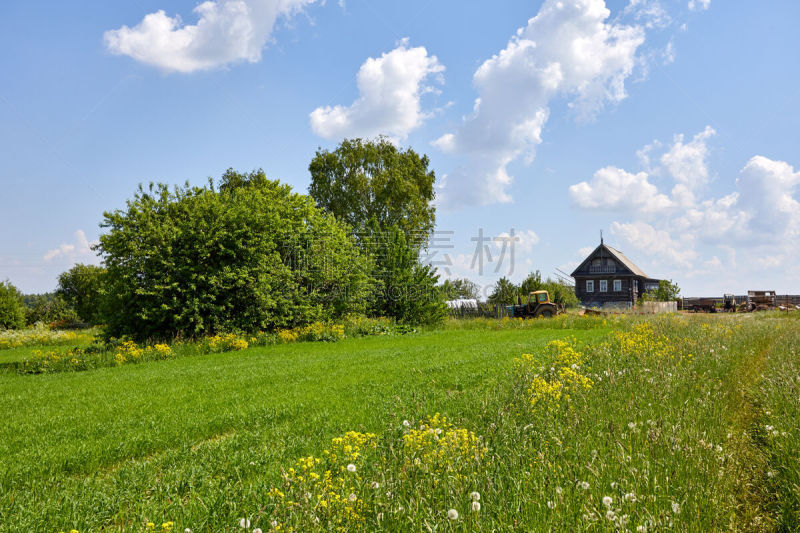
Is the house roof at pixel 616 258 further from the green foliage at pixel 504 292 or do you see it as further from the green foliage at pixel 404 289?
the green foliage at pixel 404 289

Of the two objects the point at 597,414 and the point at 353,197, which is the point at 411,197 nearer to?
the point at 353,197

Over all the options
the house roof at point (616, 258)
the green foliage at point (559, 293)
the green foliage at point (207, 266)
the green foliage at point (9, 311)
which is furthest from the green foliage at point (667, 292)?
the green foliage at point (9, 311)

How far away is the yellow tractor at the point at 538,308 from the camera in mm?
29891

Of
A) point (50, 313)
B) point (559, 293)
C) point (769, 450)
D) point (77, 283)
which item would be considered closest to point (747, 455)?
point (769, 450)

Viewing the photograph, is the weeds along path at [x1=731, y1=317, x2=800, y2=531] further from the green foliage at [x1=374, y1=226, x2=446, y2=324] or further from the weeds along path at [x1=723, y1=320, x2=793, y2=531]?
Result: the green foliage at [x1=374, y1=226, x2=446, y2=324]

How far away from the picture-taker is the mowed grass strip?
3.90 metres

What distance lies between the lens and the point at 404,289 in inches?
1014

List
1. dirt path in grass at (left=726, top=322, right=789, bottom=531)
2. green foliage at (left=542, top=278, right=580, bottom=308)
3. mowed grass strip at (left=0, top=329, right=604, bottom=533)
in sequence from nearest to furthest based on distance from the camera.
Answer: dirt path in grass at (left=726, top=322, right=789, bottom=531), mowed grass strip at (left=0, top=329, right=604, bottom=533), green foliage at (left=542, top=278, right=580, bottom=308)

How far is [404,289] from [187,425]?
19861 mm

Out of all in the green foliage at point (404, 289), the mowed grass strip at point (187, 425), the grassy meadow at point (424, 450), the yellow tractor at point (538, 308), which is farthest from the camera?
the yellow tractor at point (538, 308)

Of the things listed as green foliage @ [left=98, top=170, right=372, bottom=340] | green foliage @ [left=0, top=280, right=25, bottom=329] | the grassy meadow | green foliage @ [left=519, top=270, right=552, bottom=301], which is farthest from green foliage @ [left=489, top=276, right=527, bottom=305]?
green foliage @ [left=0, top=280, right=25, bottom=329]

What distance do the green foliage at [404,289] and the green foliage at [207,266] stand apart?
18.0ft

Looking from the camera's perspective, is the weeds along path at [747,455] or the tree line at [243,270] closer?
Result: the weeds along path at [747,455]

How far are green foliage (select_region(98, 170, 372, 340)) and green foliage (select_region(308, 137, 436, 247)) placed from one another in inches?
577
